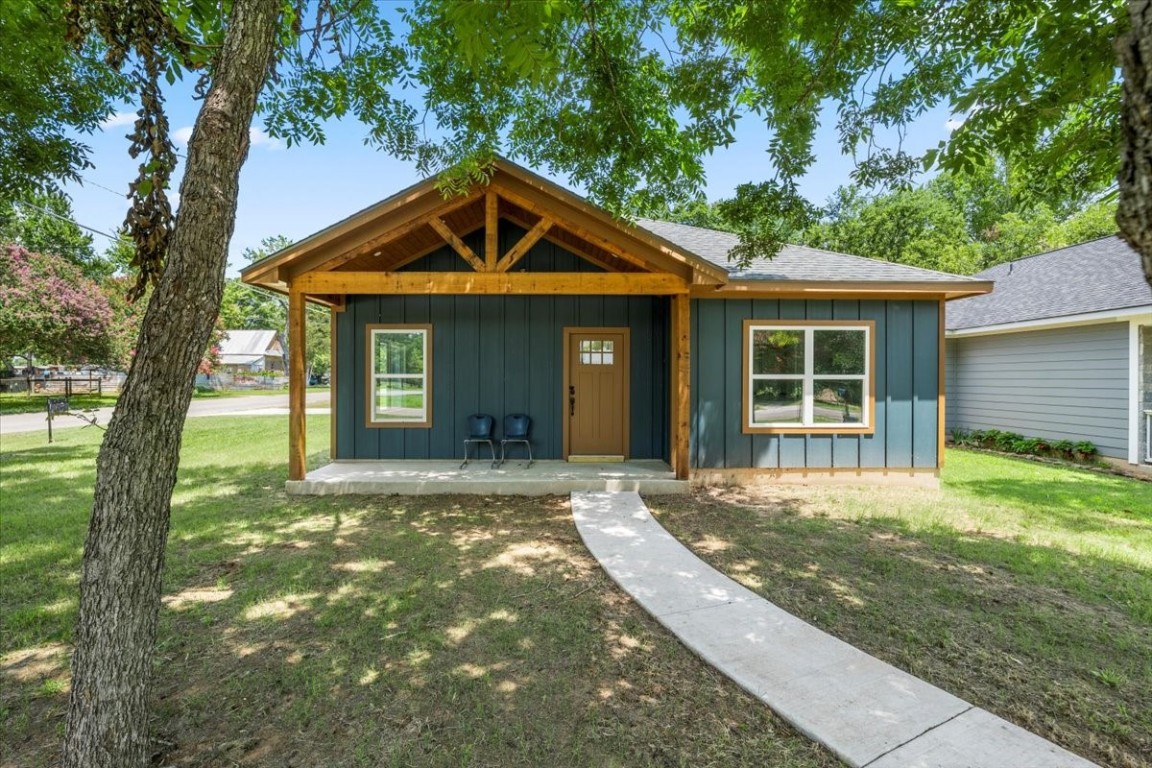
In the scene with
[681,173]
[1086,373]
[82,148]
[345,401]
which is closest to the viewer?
[82,148]

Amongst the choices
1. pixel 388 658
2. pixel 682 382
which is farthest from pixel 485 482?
pixel 388 658

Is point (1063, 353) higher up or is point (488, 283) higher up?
point (488, 283)

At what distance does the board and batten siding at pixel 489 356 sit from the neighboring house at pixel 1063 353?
672 centimetres

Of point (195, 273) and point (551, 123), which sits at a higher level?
point (551, 123)

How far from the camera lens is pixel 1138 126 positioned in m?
1.08

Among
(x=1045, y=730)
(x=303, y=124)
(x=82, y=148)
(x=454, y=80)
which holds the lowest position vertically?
(x=1045, y=730)

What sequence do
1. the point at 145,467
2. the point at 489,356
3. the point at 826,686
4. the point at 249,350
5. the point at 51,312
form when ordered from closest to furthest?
1. the point at 145,467
2. the point at 826,686
3. the point at 489,356
4. the point at 51,312
5. the point at 249,350

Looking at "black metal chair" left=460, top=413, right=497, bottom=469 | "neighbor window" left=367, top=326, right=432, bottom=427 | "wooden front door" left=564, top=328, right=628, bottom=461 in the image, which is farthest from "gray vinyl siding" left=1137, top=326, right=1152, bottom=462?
"neighbor window" left=367, top=326, right=432, bottom=427

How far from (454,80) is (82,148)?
11.4ft

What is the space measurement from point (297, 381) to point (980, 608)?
708 cm

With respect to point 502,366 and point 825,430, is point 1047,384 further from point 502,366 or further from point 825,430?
point 502,366

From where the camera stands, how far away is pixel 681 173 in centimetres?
570

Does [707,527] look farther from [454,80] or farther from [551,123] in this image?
[454,80]

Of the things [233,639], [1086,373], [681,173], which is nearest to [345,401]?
[233,639]
